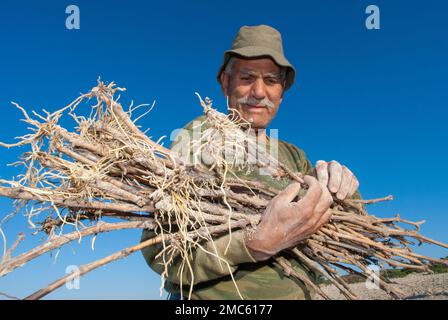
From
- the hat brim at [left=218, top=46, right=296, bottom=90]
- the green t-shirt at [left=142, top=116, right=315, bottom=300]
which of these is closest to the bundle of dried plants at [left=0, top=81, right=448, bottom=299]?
the green t-shirt at [left=142, top=116, right=315, bottom=300]

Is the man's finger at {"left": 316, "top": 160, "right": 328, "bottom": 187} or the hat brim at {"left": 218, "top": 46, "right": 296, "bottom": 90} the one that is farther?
the hat brim at {"left": 218, "top": 46, "right": 296, "bottom": 90}

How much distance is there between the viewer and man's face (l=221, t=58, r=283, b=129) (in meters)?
3.11

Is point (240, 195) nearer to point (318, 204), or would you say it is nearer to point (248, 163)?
point (248, 163)

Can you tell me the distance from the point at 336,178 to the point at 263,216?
594 mm

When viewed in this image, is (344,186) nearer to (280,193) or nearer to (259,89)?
(280,193)

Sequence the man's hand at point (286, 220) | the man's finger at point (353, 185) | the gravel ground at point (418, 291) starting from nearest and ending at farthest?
the man's hand at point (286, 220), the man's finger at point (353, 185), the gravel ground at point (418, 291)

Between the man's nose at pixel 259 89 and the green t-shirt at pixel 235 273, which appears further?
the man's nose at pixel 259 89

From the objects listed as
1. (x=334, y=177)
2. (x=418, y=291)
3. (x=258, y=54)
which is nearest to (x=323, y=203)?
(x=334, y=177)

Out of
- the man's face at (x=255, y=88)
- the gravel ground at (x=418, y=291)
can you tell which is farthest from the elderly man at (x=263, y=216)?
the gravel ground at (x=418, y=291)

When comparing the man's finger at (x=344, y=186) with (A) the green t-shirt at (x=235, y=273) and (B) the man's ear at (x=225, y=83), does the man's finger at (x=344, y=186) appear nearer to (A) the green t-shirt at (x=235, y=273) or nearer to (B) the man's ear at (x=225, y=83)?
(A) the green t-shirt at (x=235, y=273)

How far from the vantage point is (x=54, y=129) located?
2.32 metres

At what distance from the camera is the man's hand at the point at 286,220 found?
219 cm

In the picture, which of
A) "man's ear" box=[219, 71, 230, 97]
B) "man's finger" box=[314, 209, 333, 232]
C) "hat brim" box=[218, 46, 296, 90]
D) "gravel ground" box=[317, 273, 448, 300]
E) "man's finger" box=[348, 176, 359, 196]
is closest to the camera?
"man's finger" box=[314, 209, 333, 232]

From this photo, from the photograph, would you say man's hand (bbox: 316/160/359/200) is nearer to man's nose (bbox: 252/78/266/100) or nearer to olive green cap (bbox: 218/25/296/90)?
man's nose (bbox: 252/78/266/100)
